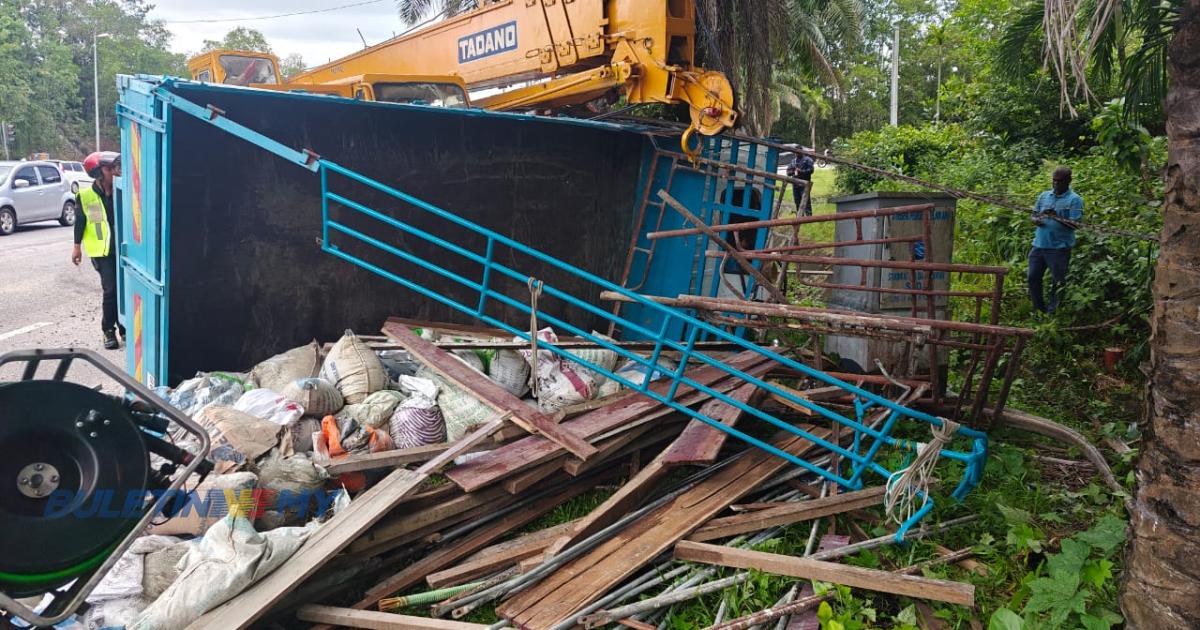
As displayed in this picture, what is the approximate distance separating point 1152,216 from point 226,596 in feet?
25.8

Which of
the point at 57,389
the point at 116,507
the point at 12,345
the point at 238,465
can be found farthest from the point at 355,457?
the point at 12,345

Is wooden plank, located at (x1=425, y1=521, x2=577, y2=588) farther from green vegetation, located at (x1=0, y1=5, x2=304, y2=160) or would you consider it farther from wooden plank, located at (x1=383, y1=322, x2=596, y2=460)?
green vegetation, located at (x1=0, y1=5, x2=304, y2=160)

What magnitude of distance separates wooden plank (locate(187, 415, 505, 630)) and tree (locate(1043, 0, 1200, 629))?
3161 millimetres

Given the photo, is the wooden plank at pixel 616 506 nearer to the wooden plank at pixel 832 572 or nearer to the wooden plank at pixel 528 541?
the wooden plank at pixel 528 541

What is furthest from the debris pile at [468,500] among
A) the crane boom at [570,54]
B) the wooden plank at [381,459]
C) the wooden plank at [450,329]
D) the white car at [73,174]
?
the white car at [73,174]

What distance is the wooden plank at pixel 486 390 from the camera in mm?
4520

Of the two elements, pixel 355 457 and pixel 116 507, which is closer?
pixel 116 507

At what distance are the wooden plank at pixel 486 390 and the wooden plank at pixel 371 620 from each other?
48.3 inches

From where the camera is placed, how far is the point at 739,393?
536 cm

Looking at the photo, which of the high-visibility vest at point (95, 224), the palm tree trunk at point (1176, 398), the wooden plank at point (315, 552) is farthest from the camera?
the high-visibility vest at point (95, 224)

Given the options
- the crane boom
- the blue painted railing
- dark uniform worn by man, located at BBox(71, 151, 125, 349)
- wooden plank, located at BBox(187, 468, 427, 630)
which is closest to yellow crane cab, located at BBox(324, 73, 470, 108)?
the crane boom

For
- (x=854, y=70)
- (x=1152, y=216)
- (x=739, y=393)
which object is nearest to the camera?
(x=739, y=393)

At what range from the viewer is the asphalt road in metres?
7.82

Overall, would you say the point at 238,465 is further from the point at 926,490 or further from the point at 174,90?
the point at 926,490
